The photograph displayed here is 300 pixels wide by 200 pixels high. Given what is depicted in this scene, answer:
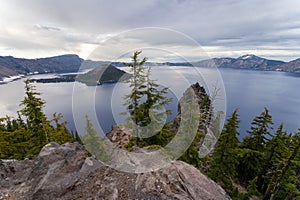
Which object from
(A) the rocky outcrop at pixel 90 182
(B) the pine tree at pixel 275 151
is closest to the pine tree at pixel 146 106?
(A) the rocky outcrop at pixel 90 182

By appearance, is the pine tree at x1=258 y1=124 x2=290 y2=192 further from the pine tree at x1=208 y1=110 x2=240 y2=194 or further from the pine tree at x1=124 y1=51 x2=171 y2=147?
the pine tree at x1=124 y1=51 x2=171 y2=147

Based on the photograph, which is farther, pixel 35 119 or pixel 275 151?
pixel 275 151

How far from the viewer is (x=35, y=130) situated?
1767 centimetres

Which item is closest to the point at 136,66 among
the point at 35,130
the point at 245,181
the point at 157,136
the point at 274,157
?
the point at 157,136

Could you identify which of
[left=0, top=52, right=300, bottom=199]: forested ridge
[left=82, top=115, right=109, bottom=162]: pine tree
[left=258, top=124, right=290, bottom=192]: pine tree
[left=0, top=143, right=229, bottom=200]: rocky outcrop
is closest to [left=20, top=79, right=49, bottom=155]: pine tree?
[left=0, top=52, right=300, bottom=199]: forested ridge

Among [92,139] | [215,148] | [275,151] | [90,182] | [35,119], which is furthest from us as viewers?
[275,151]

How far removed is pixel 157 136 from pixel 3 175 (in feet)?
33.5

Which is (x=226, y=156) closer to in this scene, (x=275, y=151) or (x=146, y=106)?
(x=275, y=151)

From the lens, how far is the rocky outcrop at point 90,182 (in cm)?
832

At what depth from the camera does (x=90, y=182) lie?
356 inches

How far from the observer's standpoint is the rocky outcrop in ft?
27.3

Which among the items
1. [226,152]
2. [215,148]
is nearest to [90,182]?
[226,152]

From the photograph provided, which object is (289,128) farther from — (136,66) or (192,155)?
(136,66)

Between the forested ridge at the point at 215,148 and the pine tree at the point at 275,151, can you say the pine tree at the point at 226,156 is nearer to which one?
the forested ridge at the point at 215,148
